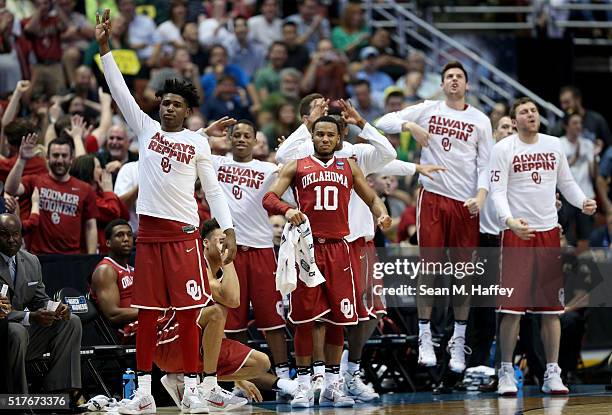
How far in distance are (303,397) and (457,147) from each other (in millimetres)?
3331

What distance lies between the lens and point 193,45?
765 inches

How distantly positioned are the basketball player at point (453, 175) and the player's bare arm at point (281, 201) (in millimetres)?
1882

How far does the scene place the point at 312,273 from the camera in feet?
38.4

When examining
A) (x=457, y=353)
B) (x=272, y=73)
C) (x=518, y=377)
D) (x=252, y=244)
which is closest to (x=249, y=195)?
(x=252, y=244)

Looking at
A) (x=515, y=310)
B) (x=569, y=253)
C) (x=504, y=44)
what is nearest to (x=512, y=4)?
(x=504, y=44)

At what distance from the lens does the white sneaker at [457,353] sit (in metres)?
13.3

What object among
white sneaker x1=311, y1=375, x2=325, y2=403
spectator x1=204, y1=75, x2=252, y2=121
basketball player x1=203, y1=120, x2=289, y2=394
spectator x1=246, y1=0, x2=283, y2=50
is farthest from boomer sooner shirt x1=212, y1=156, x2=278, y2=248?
spectator x1=246, y1=0, x2=283, y2=50

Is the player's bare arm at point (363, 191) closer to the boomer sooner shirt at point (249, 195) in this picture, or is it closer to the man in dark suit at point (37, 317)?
the boomer sooner shirt at point (249, 195)

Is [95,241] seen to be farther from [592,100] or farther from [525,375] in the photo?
[592,100]

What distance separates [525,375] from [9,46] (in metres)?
7.90

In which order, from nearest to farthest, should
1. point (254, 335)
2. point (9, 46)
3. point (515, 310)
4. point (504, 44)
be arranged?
point (515, 310) < point (254, 335) < point (9, 46) < point (504, 44)

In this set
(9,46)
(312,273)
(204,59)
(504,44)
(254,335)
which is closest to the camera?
(312,273)

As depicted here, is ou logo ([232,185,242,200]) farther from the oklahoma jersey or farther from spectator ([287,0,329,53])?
spectator ([287,0,329,53])

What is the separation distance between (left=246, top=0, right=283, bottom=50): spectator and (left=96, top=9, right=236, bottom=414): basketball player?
9.38 metres
